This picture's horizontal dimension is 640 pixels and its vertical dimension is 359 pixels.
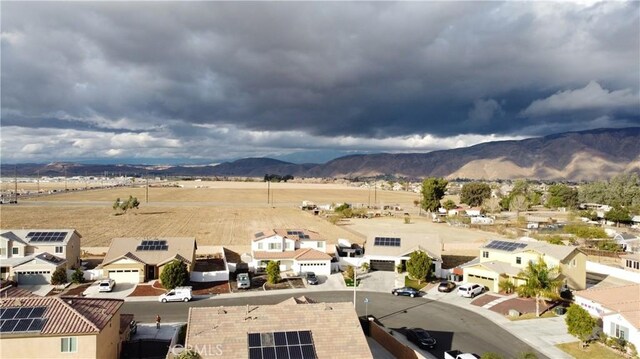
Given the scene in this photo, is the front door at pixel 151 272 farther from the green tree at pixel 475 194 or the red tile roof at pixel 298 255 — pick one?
the green tree at pixel 475 194

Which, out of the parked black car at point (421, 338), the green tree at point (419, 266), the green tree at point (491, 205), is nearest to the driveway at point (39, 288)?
the parked black car at point (421, 338)

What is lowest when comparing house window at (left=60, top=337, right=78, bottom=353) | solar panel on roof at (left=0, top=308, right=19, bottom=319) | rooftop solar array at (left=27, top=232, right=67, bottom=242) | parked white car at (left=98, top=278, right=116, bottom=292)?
parked white car at (left=98, top=278, right=116, bottom=292)

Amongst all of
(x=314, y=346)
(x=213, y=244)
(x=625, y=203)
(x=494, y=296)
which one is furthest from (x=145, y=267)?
(x=625, y=203)

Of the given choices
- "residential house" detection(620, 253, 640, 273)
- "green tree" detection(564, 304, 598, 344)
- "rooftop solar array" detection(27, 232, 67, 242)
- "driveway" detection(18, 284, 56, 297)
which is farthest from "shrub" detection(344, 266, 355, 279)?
"residential house" detection(620, 253, 640, 273)

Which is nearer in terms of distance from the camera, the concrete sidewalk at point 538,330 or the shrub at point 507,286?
the concrete sidewalk at point 538,330

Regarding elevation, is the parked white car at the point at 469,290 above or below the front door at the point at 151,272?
below

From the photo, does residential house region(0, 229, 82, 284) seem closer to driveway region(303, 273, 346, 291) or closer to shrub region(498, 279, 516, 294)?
driveway region(303, 273, 346, 291)
